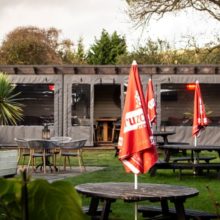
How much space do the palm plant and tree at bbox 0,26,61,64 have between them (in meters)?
19.2

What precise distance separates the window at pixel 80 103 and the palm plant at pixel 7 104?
185 cm

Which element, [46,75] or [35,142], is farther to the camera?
[46,75]

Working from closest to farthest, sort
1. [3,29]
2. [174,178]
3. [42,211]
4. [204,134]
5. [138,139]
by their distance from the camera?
[42,211] < [138,139] < [174,178] < [204,134] < [3,29]

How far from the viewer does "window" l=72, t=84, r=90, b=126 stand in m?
20.4

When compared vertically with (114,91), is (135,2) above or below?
above

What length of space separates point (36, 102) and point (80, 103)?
1.88m

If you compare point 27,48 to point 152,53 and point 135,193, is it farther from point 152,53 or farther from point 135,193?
point 135,193

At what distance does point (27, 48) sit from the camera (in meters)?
39.4

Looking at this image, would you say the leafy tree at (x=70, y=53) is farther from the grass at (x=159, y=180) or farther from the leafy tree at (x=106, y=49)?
the grass at (x=159, y=180)

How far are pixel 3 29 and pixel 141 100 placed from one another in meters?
38.8

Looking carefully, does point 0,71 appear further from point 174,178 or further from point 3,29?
point 3,29

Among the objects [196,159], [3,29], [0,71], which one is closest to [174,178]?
[196,159]

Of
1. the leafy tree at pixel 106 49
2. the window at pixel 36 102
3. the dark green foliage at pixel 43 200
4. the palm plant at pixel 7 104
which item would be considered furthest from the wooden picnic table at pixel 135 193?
the leafy tree at pixel 106 49

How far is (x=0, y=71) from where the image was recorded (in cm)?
2031
